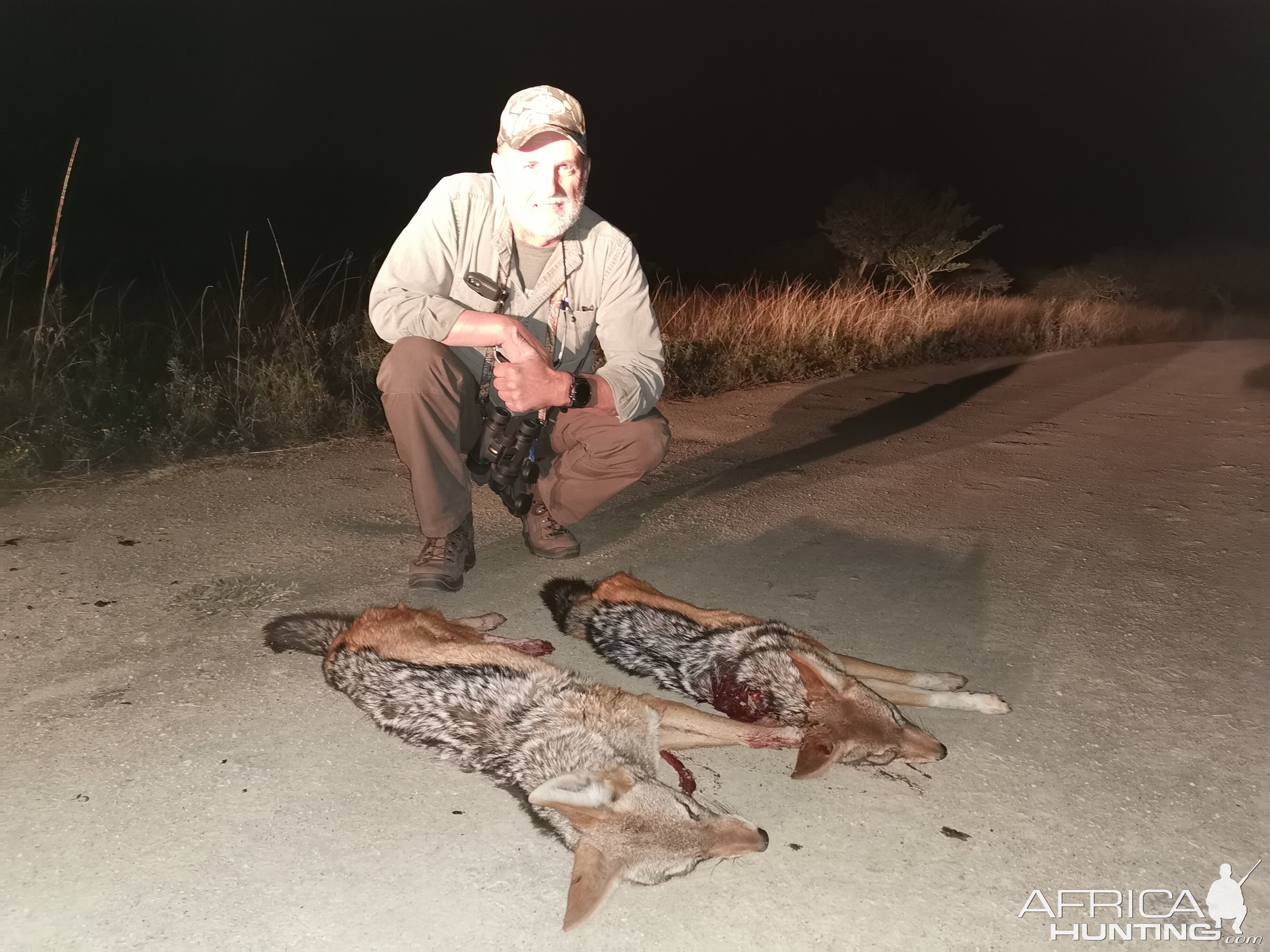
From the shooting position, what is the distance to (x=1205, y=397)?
948cm

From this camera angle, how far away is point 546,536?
14.9ft

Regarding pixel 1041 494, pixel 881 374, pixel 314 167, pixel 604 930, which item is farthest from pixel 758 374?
pixel 314 167

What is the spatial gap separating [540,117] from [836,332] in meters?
8.02

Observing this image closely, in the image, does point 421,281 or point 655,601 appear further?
point 421,281

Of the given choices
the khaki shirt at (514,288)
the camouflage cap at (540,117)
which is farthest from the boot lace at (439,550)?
the camouflage cap at (540,117)

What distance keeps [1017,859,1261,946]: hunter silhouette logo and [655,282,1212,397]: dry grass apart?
6.52 metres

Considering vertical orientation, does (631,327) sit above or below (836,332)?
above

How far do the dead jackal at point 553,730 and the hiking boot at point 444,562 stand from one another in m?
0.51

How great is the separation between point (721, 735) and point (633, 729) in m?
0.29

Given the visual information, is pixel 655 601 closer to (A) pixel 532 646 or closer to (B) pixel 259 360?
(A) pixel 532 646

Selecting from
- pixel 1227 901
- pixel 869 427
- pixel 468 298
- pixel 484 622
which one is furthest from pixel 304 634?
pixel 869 427

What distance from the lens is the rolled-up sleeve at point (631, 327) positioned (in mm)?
4332

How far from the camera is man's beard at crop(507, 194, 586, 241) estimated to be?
13.6ft

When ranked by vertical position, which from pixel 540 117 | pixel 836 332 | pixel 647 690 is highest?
pixel 540 117
